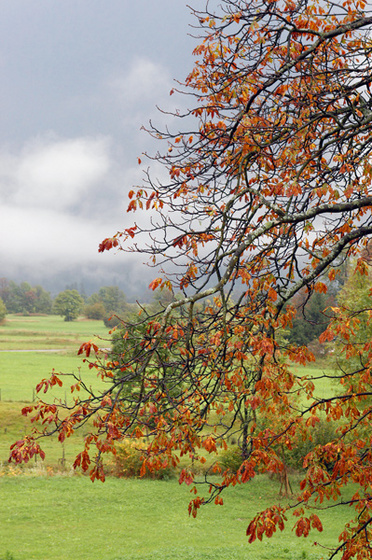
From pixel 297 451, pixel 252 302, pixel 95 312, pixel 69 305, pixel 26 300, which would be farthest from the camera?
pixel 26 300

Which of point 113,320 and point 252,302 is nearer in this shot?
point 252,302

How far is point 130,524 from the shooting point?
1502 cm

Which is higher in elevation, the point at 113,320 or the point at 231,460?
the point at 113,320

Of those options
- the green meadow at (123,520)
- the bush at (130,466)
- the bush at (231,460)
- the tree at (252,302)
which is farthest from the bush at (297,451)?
the tree at (252,302)

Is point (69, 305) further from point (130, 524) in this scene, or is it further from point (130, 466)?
point (130, 524)

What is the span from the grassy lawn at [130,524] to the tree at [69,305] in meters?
125

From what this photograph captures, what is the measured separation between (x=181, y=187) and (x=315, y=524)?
4.75m

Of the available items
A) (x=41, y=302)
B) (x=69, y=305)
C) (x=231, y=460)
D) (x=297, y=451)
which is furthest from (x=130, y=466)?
(x=41, y=302)

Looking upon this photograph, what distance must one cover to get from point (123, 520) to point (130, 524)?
0.46m

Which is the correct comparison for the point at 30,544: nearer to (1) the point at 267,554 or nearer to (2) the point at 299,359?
(1) the point at 267,554

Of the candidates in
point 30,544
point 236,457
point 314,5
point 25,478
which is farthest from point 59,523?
point 314,5

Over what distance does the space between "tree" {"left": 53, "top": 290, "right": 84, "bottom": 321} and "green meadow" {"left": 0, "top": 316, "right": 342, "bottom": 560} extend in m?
120

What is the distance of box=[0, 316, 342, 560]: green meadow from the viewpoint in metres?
12.0

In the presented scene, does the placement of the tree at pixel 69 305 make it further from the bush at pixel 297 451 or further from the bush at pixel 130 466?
the bush at pixel 297 451
